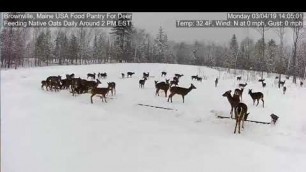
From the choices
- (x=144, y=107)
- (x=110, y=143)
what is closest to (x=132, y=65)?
(x=144, y=107)

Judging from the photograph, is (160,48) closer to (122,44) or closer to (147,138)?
(122,44)

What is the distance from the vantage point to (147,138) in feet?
25.8

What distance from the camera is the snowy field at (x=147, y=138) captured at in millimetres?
6488

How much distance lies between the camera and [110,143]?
752 centimetres

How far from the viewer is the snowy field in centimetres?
649

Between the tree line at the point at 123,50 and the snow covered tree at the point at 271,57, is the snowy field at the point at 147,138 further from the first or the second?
the snow covered tree at the point at 271,57

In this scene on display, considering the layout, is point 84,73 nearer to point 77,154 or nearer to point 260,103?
point 260,103

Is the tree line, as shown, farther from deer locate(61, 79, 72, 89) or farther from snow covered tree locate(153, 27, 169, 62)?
deer locate(61, 79, 72, 89)

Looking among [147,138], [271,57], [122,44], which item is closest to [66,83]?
[147,138]

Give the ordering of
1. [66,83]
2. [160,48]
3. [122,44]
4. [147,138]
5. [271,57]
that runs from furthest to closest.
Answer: [160,48] → [122,44] → [271,57] → [66,83] → [147,138]

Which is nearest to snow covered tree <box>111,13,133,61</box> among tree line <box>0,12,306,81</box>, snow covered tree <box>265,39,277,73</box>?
tree line <box>0,12,306,81</box>

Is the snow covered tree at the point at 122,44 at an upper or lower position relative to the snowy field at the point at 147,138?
upper

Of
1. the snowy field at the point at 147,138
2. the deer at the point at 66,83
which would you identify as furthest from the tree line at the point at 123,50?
the snowy field at the point at 147,138

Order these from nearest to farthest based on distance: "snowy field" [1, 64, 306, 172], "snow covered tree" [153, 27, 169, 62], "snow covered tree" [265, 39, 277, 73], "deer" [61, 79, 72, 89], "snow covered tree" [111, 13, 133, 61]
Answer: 1. "snowy field" [1, 64, 306, 172]
2. "deer" [61, 79, 72, 89]
3. "snow covered tree" [265, 39, 277, 73]
4. "snow covered tree" [111, 13, 133, 61]
5. "snow covered tree" [153, 27, 169, 62]
